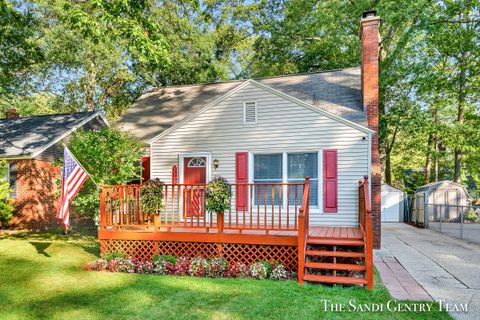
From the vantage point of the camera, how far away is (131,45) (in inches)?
418

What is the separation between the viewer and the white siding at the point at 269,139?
8.41 meters

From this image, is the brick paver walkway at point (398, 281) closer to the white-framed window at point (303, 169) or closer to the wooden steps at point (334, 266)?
the wooden steps at point (334, 266)

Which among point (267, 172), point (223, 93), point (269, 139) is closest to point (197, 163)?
point (267, 172)

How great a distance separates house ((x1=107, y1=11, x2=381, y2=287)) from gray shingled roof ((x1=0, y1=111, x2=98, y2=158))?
19.9ft

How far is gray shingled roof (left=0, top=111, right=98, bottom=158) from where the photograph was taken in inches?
509

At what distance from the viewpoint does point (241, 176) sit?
9.23 meters

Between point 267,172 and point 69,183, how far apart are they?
485 cm

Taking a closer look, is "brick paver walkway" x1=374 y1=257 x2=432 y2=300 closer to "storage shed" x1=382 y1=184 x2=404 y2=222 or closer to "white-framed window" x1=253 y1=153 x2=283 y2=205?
"white-framed window" x1=253 y1=153 x2=283 y2=205

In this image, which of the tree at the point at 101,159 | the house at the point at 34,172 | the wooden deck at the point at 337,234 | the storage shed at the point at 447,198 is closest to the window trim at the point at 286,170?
the wooden deck at the point at 337,234

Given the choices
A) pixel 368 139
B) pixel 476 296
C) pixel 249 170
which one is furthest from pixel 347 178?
pixel 476 296

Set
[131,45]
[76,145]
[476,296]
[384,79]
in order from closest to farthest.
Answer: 1. [476,296]
2. [76,145]
3. [131,45]
4. [384,79]

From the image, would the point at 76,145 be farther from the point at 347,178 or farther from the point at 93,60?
the point at 93,60

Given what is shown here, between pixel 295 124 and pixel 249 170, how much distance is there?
177 cm

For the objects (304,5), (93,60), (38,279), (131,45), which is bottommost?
(38,279)
